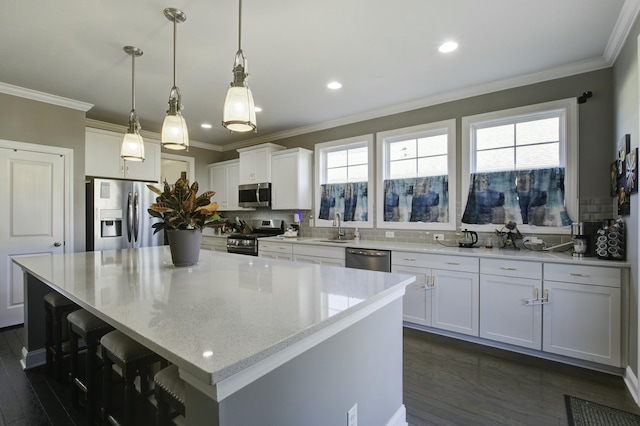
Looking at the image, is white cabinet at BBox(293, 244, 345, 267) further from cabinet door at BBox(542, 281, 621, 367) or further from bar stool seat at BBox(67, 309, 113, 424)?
bar stool seat at BBox(67, 309, 113, 424)

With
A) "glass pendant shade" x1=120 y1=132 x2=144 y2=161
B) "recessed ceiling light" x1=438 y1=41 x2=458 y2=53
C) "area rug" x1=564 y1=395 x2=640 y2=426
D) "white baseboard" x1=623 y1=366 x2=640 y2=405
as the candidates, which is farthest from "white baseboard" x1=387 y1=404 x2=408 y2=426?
"recessed ceiling light" x1=438 y1=41 x2=458 y2=53

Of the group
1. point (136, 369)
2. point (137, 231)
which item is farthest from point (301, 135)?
point (136, 369)

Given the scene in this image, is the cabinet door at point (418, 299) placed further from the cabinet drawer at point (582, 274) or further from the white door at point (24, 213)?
the white door at point (24, 213)

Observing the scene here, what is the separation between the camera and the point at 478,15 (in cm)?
221

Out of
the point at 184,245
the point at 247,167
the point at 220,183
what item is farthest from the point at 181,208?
the point at 220,183

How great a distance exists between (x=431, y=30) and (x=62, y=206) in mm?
4415

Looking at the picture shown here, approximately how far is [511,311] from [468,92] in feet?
7.56

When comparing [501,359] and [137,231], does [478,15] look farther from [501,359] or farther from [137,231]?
[137,231]

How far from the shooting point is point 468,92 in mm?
3480

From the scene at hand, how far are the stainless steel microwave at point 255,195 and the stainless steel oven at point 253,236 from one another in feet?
1.50

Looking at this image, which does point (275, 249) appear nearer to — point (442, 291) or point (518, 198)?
point (442, 291)

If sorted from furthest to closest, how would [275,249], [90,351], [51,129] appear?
[275,249], [51,129], [90,351]

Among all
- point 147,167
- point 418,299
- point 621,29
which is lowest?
point 418,299

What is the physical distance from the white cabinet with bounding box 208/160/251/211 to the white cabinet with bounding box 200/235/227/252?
63cm
